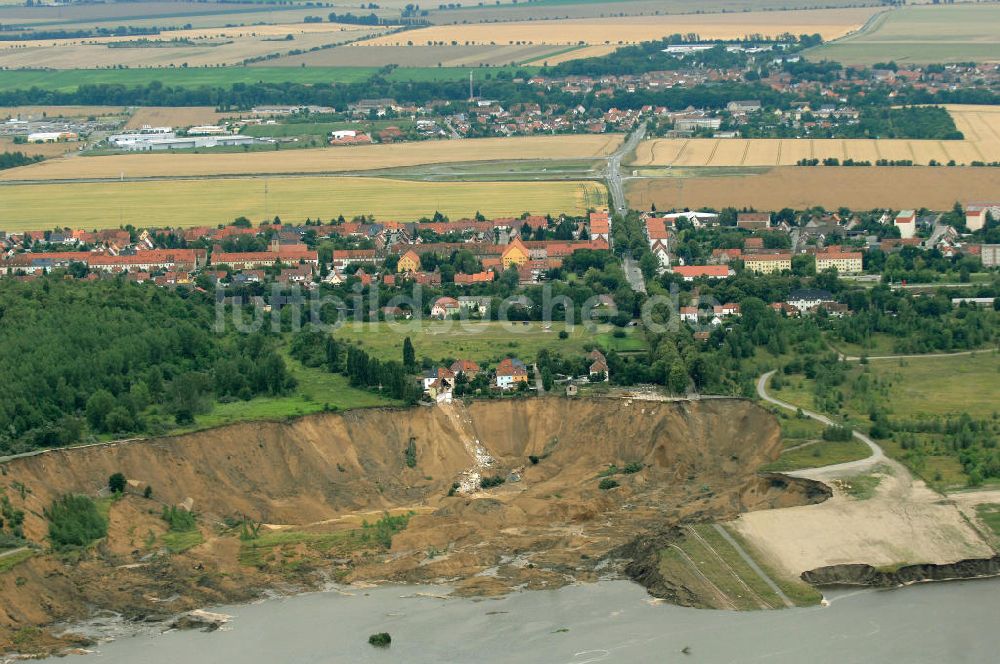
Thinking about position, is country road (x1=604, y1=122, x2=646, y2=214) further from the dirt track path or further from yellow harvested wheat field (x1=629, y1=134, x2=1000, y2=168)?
the dirt track path

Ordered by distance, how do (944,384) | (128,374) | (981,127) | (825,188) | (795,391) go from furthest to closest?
1. (981,127)
2. (825,188)
3. (944,384)
4. (795,391)
5. (128,374)

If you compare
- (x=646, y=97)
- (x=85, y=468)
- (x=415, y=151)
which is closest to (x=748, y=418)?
(x=85, y=468)

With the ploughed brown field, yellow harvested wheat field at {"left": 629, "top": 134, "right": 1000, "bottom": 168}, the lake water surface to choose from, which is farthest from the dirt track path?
the ploughed brown field

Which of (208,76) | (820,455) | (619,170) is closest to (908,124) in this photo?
(619,170)

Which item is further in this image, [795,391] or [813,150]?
[813,150]

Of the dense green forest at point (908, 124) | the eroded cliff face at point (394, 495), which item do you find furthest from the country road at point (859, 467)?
the dense green forest at point (908, 124)

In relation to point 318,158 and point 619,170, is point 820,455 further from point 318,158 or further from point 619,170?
point 318,158

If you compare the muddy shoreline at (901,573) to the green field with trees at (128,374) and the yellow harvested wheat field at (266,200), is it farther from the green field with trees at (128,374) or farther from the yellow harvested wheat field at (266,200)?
the yellow harvested wheat field at (266,200)
